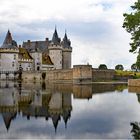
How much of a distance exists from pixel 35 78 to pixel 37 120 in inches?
2184

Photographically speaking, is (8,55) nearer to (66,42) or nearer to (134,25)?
(66,42)

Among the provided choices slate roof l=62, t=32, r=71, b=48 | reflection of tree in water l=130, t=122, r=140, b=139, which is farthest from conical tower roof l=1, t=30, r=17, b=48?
reflection of tree in water l=130, t=122, r=140, b=139

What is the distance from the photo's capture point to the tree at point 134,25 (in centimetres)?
3688

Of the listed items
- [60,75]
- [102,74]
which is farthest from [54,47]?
[102,74]

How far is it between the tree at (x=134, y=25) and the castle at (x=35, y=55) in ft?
134

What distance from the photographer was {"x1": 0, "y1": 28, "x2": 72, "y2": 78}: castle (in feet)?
247

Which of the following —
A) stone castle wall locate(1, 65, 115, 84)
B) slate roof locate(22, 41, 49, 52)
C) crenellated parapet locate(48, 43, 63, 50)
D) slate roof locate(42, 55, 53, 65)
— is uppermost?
slate roof locate(22, 41, 49, 52)

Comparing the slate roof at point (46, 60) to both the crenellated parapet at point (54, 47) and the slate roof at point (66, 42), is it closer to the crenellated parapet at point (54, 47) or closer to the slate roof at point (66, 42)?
the crenellated parapet at point (54, 47)

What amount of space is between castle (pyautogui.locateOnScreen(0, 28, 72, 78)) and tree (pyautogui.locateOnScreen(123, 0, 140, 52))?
4076 centimetres

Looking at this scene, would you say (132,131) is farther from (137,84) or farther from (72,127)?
(137,84)

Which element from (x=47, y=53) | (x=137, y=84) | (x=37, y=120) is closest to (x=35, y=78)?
(x=47, y=53)

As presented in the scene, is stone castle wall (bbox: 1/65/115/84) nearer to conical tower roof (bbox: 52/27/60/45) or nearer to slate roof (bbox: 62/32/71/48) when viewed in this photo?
conical tower roof (bbox: 52/27/60/45)

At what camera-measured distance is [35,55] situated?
267 ft

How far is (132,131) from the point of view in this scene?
45.6ft
